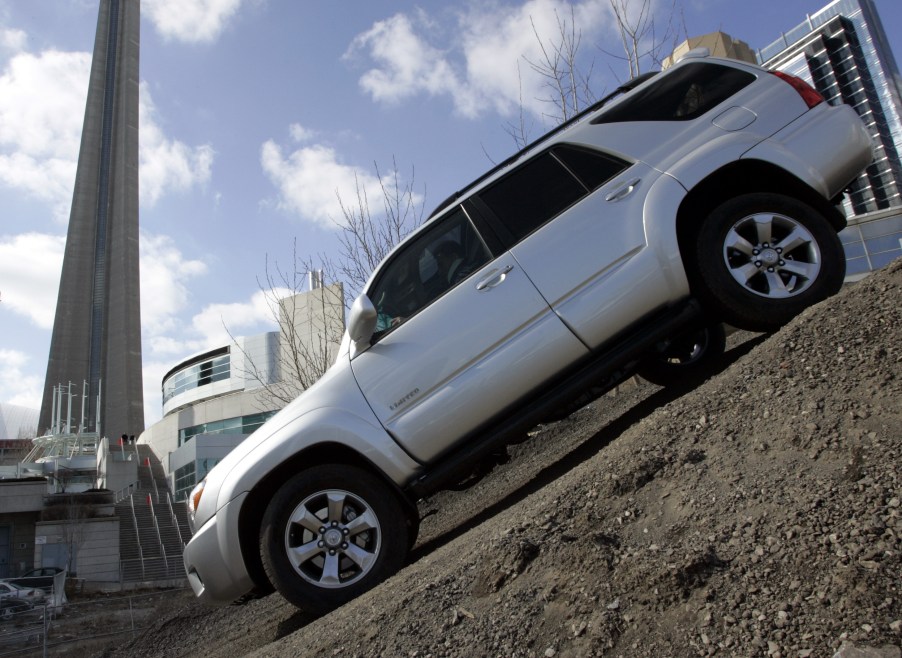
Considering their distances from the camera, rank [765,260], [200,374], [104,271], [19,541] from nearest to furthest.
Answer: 1. [765,260]
2. [19,541]
3. [104,271]
4. [200,374]

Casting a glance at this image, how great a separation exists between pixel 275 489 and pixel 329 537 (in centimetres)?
51

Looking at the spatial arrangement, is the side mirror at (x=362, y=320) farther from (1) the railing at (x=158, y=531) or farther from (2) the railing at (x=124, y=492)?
(2) the railing at (x=124, y=492)

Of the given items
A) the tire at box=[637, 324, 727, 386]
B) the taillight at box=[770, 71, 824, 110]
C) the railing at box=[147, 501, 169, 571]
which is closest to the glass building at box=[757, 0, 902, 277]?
the railing at box=[147, 501, 169, 571]

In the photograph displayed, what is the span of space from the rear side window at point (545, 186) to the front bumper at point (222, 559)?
245cm

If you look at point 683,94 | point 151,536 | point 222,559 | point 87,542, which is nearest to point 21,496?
point 87,542

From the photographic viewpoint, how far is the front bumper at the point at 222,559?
4102 mm

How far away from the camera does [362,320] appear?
13.9ft

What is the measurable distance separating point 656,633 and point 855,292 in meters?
2.65

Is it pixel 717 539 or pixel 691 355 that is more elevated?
pixel 691 355

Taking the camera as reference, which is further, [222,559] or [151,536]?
[151,536]

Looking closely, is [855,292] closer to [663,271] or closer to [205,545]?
[663,271]

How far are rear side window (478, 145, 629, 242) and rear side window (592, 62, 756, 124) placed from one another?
0.42m

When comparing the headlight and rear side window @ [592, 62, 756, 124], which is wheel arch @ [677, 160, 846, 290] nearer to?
rear side window @ [592, 62, 756, 124]

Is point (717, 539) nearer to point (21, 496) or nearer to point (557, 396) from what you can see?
point (557, 396)
